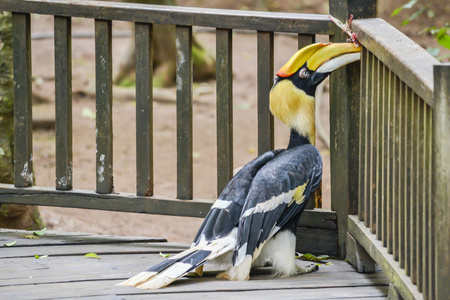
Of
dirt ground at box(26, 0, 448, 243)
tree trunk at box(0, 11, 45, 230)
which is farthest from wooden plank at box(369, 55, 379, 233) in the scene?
dirt ground at box(26, 0, 448, 243)

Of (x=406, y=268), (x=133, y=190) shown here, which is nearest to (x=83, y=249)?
(x=406, y=268)

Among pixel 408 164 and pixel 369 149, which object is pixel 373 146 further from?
pixel 408 164

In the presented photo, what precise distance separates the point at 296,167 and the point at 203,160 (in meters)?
4.83

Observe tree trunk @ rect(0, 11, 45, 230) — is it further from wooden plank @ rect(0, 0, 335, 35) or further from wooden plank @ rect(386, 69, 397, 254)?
wooden plank @ rect(386, 69, 397, 254)

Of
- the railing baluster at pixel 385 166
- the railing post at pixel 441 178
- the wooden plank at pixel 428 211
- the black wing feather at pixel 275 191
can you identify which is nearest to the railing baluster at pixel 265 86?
the black wing feather at pixel 275 191

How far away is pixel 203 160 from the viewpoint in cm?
830

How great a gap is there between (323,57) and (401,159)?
35.7 inches

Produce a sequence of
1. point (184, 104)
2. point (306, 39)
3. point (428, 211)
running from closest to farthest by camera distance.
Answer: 1. point (428, 211)
2. point (306, 39)
3. point (184, 104)

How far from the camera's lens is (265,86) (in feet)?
12.7

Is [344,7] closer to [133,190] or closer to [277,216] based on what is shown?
[277,216]

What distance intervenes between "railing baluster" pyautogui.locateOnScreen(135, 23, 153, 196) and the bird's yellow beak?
742 millimetres

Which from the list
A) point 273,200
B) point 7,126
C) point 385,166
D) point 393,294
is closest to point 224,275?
point 273,200

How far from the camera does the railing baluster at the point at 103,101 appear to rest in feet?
13.0

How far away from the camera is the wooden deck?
10.5ft
